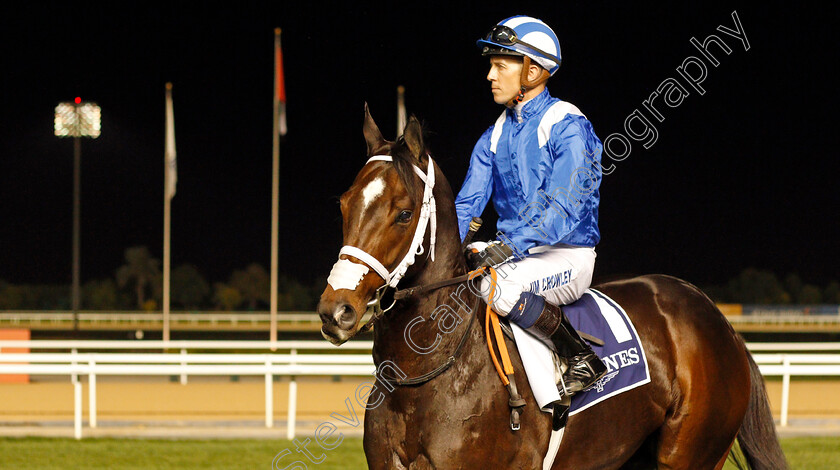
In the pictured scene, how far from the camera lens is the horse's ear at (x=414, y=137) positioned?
99.2 inches

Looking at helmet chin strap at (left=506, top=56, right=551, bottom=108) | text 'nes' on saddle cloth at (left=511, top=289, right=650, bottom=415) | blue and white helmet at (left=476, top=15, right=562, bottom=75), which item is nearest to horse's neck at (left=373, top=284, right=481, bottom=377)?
text 'nes' on saddle cloth at (left=511, top=289, right=650, bottom=415)

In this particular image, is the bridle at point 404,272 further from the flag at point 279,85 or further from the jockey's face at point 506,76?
the flag at point 279,85

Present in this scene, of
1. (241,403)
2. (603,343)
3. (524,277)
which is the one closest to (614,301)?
(603,343)

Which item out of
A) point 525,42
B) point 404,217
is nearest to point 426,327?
point 404,217

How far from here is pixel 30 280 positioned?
171 feet

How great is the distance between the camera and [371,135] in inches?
106

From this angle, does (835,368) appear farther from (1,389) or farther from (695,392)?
(1,389)

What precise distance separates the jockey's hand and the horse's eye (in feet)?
1.67

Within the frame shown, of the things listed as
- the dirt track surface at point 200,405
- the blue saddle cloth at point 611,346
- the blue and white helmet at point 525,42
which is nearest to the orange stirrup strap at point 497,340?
the blue saddle cloth at point 611,346

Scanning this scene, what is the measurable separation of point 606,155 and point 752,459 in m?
1.54

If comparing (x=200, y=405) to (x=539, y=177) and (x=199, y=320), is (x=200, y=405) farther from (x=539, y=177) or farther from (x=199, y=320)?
(x=199, y=320)

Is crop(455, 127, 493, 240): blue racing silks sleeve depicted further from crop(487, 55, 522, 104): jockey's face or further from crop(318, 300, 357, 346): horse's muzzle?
crop(318, 300, 357, 346): horse's muzzle

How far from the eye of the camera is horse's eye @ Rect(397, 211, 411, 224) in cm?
246

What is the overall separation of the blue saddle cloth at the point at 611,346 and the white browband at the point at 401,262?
0.80 m
